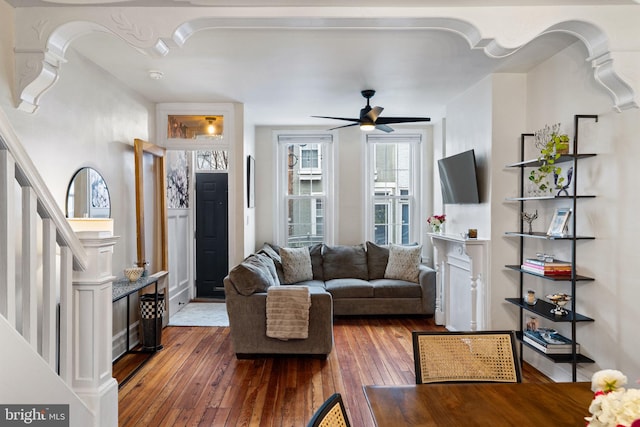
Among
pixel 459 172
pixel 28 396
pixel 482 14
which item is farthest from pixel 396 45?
pixel 28 396

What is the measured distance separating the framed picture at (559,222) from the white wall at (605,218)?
11 centimetres

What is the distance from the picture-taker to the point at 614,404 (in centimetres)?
93

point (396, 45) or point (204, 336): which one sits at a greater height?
point (396, 45)

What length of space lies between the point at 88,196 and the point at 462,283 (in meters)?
3.69

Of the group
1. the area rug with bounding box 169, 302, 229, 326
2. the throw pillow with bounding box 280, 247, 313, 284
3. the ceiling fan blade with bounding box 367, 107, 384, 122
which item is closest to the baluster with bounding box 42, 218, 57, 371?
the ceiling fan blade with bounding box 367, 107, 384, 122

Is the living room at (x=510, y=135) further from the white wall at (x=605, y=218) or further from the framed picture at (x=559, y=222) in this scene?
the framed picture at (x=559, y=222)

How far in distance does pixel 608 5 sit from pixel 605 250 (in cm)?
156

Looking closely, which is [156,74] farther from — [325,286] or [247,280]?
[325,286]

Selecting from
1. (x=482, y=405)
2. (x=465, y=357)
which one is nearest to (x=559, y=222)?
(x=465, y=357)

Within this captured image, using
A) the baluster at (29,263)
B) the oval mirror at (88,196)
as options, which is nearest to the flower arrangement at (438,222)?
the oval mirror at (88,196)

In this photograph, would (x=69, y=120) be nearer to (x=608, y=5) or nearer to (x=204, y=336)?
(x=204, y=336)

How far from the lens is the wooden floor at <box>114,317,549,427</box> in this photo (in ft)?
9.45

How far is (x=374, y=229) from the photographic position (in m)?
6.66

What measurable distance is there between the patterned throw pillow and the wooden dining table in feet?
13.1
